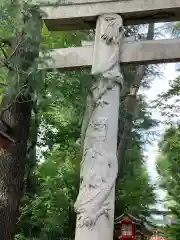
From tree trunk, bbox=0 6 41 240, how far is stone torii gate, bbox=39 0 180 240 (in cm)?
26

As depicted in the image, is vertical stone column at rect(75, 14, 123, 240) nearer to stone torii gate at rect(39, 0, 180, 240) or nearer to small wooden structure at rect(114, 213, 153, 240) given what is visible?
stone torii gate at rect(39, 0, 180, 240)

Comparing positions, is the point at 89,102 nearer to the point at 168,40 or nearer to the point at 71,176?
the point at 168,40

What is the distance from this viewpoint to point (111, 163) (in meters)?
3.53

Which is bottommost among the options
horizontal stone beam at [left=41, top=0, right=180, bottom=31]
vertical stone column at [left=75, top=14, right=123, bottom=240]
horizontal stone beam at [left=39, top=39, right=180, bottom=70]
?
vertical stone column at [left=75, top=14, right=123, bottom=240]

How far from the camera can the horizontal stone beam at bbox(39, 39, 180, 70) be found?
3992mm

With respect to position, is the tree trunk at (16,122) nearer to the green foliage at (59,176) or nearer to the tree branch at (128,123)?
the green foliage at (59,176)

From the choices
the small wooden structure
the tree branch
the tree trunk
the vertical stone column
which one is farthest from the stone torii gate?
the tree branch

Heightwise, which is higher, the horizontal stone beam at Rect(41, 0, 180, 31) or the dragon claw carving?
the horizontal stone beam at Rect(41, 0, 180, 31)

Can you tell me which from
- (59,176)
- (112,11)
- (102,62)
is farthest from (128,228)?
(112,11)

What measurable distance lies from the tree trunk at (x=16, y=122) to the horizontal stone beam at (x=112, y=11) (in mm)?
330

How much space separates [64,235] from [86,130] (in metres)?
3.89

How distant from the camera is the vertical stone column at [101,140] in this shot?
329 centimetres

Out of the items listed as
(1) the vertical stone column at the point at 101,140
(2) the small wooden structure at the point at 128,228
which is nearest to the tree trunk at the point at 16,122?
(1) the vertical stone column at the point at 101,140

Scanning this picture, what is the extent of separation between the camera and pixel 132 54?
4059 mm
